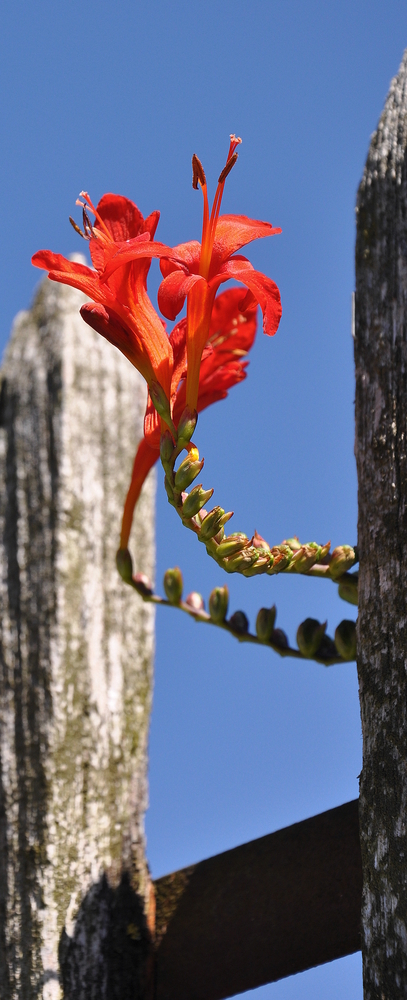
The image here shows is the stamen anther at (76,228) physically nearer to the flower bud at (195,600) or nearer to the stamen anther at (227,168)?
the stamen anther at (227,168)

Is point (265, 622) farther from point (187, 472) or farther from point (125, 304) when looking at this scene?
point (125, 304)

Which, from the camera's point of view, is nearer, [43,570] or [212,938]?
[212,938]

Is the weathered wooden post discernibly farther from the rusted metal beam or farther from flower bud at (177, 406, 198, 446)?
flower bud at (177, 406, 198, 446)

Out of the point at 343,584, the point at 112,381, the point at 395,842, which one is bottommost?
the point at 395,842

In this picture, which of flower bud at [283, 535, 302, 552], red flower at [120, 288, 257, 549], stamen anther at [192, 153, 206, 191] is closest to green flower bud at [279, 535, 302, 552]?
flower bud at [283, 535, 302, 552]

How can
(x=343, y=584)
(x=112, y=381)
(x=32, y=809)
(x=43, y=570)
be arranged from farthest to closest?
1. (x=112, y=381)
2. (x=43, y=570)
3. (x=32, y=809)
4. (x=343, y=584)

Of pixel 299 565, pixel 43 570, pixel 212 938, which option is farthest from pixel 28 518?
pixel 212 938

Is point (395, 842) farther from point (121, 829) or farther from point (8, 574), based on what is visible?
point (8, 574)
